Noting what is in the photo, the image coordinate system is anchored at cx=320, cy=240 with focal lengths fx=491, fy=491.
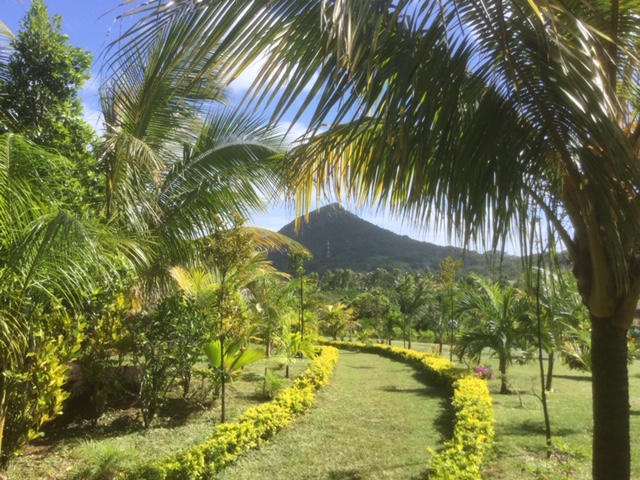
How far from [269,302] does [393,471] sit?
27.5 ft

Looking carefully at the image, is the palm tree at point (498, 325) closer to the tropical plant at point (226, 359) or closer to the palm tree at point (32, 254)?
the tropical plant at point (226, 359)

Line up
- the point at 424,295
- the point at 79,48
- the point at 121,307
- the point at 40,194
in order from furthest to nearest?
the point at 424,295
the point at 121,307
the point at 79,48
the point at 40,194

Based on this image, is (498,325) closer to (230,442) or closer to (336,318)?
(230,442)

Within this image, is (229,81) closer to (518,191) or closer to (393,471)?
(518,191)

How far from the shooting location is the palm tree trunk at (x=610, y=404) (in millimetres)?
2049

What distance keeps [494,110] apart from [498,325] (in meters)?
8.81

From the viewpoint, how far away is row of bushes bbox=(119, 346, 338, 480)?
447 centimetres

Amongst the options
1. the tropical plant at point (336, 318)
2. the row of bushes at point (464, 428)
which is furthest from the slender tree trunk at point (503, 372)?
the tropical plant at point (336, 318)

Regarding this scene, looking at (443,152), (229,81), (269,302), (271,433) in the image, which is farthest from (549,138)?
(269,302)

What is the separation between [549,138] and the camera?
1960mm

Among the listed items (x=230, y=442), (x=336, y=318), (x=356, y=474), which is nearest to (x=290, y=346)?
(x=230, y=442)

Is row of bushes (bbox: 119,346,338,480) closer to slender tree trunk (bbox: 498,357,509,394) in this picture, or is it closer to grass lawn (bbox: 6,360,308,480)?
grass lawn (bbox: 6,360,308,480)

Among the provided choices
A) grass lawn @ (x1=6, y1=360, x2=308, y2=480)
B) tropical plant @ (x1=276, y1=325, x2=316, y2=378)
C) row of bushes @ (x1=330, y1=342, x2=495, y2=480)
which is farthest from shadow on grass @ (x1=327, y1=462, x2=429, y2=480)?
tropical plant @ (x1=276, y1=325, x2=316, y2=378)

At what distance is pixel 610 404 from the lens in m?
2.08
